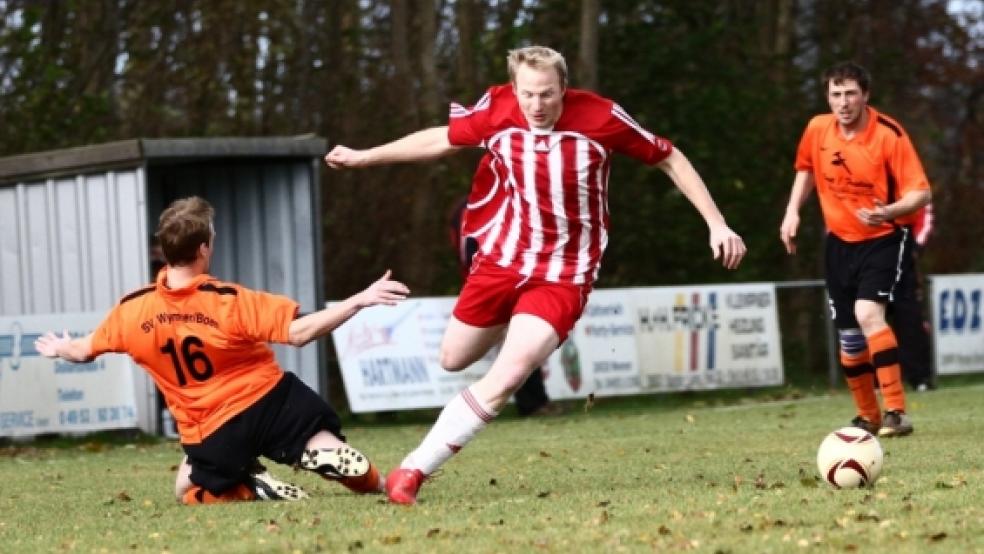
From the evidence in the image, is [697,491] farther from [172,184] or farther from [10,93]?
[10,93]

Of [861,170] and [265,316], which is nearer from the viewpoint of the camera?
[265,316]

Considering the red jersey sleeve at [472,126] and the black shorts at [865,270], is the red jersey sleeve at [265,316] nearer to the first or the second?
the red jersey sleeve at [472,126]

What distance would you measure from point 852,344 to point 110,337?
527 centimetres

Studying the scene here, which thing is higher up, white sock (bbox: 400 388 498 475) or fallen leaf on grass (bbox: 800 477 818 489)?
white sock (bbox: 400 388 498 475)

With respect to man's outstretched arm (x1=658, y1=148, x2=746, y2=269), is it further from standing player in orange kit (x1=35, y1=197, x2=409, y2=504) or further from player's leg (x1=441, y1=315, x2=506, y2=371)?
standing player in orange kit (x1=35, y1=197, x2=409, y2=504)

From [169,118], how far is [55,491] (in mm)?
12636

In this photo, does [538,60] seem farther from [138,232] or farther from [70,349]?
[138,232]

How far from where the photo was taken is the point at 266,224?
18.1 metres

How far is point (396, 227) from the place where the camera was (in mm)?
21172

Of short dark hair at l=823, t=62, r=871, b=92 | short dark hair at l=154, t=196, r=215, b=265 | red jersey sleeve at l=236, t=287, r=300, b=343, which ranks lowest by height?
red jersey sleeve at l=236, t=287, r=300, b=343

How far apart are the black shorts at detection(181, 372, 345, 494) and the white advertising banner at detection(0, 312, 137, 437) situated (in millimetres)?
6973

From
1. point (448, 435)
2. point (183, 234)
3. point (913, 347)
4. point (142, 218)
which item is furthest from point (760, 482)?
point (913, 347)

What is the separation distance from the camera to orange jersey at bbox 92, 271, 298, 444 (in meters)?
8.38

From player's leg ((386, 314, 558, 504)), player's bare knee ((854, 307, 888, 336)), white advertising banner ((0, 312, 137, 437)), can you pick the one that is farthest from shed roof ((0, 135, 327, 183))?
player's leg ((386, 314, 558, 504))
